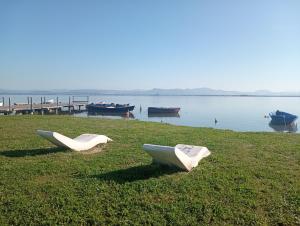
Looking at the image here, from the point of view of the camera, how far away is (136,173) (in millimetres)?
7297

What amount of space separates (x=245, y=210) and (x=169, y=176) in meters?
1.93

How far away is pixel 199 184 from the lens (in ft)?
21.5

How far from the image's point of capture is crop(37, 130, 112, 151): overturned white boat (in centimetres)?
918

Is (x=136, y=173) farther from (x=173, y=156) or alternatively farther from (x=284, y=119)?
(x=284, y=119)

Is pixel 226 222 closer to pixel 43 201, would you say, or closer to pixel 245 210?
pixel 245 210

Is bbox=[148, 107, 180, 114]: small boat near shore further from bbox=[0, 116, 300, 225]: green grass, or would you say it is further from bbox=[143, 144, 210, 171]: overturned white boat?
bbox=[143, 144, 210, 171]: overturned white boat

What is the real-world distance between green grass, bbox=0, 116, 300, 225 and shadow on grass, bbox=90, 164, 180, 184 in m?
0.02

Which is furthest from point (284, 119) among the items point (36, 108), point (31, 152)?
point (31, 152)

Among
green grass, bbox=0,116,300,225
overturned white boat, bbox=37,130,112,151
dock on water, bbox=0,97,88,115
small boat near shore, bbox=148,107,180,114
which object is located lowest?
small boat near shore, bbox=148,107,180,114

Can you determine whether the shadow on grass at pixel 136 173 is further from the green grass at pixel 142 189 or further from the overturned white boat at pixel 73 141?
the overturned white boat at pixel 73 141

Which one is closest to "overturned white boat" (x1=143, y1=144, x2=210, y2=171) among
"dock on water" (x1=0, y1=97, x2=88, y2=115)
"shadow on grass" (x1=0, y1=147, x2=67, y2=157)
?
"shadow on grass" (x1=0, y1=147, x2=67, y2=157)

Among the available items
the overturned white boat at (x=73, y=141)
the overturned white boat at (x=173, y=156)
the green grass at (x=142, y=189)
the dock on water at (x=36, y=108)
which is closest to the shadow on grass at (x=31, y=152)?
the green grass at (x=142, y=189)

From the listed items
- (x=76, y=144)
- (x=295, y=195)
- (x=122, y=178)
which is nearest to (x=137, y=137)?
(x=76, y=144)

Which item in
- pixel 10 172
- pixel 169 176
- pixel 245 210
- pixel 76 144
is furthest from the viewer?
pixel 76 144
